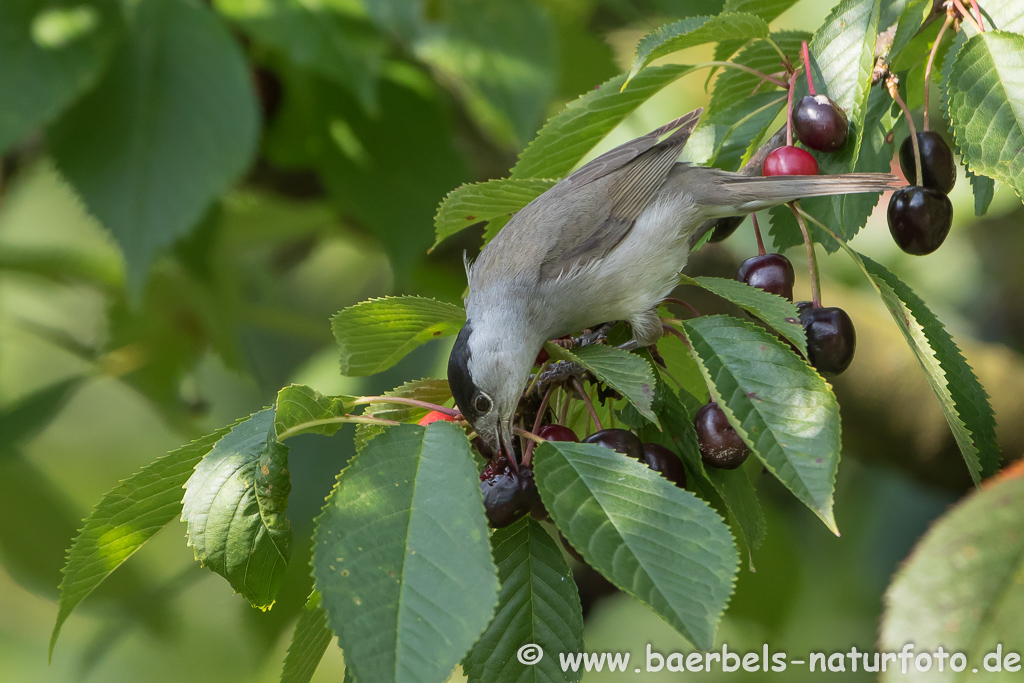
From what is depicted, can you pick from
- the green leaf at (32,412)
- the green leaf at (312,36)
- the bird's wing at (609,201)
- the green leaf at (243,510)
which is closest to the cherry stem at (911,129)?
the bird's wing at (609,201)

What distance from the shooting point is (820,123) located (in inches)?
68.2

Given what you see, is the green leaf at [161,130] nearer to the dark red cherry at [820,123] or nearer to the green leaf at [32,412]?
the green leaf at [32,412]

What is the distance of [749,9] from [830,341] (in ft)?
3.03

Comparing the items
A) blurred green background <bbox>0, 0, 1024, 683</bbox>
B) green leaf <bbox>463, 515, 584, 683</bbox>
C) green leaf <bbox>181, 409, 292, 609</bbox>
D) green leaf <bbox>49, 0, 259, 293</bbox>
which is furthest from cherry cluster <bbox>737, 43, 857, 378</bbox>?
green leaf <bbox>49, 0, 259, 293</bbox>

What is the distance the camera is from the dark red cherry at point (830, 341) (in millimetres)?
1646

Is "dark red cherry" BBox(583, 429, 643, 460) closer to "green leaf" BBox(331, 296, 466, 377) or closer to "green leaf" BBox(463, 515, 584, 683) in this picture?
→ "green leaf" BBox(463, 515, 584, 683)

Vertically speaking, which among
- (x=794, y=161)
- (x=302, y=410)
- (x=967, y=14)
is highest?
(x=967, y=14)

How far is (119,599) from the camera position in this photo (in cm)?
421

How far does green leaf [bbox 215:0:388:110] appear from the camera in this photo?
3156 mm

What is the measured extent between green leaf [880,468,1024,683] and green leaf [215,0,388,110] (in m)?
2.62

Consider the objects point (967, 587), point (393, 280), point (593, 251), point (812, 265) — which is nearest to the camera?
point (967, 587)

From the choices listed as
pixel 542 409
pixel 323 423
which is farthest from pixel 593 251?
pixel 323 423

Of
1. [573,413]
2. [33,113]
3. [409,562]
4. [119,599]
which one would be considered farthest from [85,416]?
[409,562]

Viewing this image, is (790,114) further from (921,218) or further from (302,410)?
(302,410)
